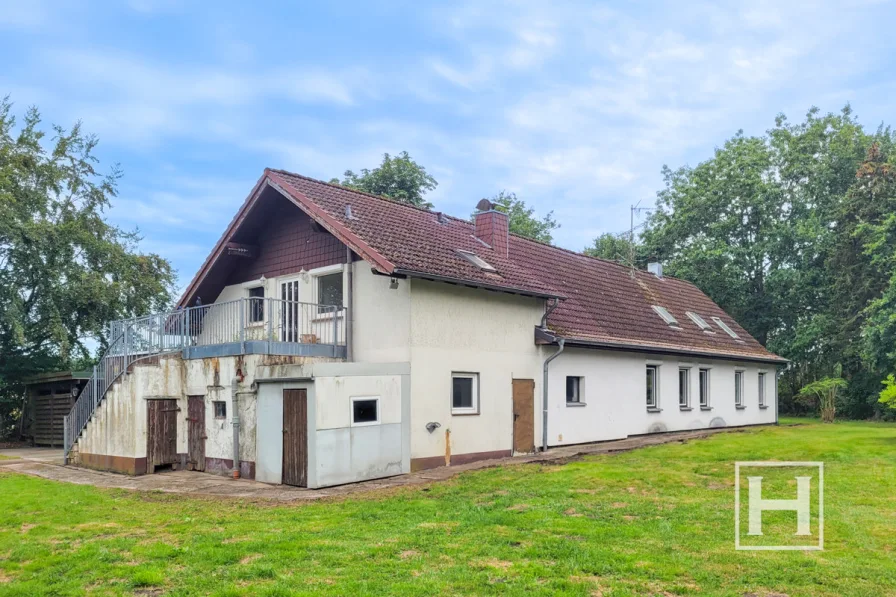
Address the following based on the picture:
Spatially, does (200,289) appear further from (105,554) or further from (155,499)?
(105,554)

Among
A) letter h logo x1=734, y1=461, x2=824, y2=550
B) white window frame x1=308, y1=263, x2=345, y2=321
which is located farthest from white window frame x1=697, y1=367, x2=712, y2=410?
white window frame x1=308, y1=263, x2=345, y2=321

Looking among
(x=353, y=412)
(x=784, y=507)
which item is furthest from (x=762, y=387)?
(x=353, y=412)

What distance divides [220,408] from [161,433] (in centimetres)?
165

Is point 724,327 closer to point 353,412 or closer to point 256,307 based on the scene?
point 256,307

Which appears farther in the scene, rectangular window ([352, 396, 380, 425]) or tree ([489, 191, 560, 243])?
tree ([489, 191, 560, 243])

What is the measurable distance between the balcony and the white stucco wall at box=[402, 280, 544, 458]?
209cm

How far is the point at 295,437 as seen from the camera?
13047 millimetres

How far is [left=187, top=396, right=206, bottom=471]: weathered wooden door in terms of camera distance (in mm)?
15766

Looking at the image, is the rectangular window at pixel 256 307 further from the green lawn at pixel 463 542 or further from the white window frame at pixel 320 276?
the green lawn at pixel 463 542

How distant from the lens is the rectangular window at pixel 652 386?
21391 millimetres

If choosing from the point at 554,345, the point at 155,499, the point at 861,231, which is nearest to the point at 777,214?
the point at 861,231

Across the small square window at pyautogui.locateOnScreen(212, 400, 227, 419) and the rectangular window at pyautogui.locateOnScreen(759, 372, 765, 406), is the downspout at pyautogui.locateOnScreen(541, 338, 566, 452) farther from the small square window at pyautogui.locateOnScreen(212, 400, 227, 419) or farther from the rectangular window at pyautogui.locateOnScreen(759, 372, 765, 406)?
the rectangular window at pyautogui.locateOnScreen(759, 372, 765, 406)

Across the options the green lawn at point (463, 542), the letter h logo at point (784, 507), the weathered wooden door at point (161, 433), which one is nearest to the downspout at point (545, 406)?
the green lawn at point (463, 542)

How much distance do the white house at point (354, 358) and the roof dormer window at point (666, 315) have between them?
3.16 m
